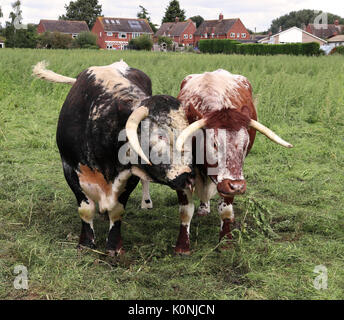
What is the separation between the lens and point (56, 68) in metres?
12.6

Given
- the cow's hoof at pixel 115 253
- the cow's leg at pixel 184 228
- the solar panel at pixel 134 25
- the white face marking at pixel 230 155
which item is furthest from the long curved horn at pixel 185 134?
the solar panel at pixel 134 25

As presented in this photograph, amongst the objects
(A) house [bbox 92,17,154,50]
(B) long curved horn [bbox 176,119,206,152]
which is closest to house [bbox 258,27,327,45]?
(A) house [bbox 92,17,154,50]

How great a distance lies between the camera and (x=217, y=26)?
71812 mm

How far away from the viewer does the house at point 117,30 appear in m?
64.9

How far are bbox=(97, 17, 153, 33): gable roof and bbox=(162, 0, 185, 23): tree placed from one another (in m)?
9.11

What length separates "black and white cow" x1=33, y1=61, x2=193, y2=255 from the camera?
10.8ft

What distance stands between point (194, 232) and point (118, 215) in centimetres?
97

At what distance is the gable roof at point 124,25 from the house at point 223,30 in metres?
10.7

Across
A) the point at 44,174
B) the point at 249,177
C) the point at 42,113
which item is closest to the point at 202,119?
the point at 249,177

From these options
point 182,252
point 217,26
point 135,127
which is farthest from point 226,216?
point 217,26

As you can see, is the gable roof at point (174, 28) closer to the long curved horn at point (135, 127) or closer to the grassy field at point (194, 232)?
the grassy field at point (194, 232)
